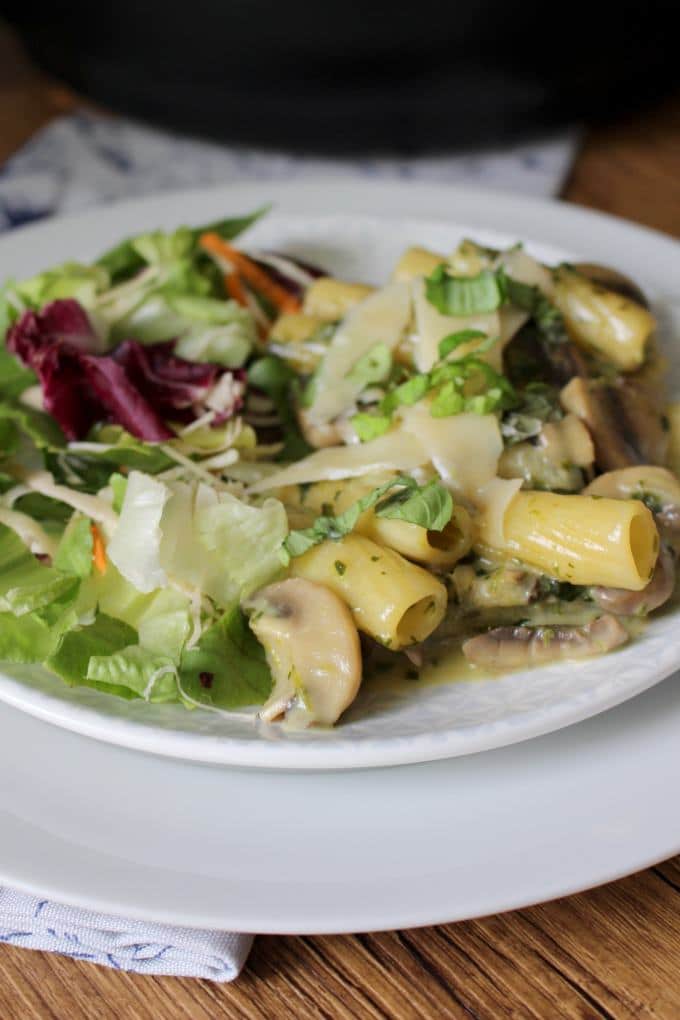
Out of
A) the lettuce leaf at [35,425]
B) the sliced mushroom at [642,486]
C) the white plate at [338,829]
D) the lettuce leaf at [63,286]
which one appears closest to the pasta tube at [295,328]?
the lettuce leaf at [63,286]

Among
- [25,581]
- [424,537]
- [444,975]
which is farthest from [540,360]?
[444,975]

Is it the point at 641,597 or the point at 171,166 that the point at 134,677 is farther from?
the point at 171,166

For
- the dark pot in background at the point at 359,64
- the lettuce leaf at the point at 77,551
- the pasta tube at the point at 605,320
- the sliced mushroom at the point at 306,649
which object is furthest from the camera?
the dark pot in background at the point at 359,64

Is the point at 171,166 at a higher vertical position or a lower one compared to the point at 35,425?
lower

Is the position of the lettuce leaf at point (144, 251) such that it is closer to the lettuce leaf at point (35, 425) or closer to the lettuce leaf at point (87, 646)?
the lettuce leaf at point (35, 425)

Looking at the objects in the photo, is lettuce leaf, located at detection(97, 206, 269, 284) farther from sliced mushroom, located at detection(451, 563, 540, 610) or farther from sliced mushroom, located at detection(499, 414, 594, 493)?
sliced mushroom, located at detection(451, 563, 540, 610)

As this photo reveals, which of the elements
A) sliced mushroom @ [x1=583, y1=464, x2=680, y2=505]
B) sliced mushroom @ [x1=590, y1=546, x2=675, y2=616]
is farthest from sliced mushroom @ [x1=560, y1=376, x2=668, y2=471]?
sliced mushroom @ [x1=590, y1=546, x2=675, y2=616]
